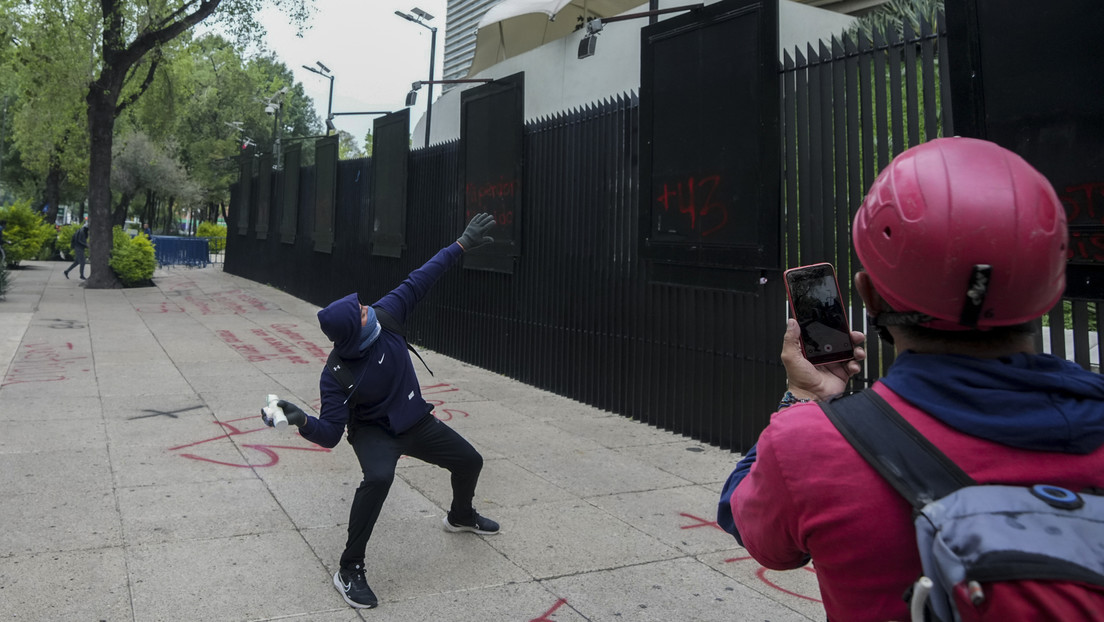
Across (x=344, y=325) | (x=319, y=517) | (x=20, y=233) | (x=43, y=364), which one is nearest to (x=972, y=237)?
(x=344, y=325)

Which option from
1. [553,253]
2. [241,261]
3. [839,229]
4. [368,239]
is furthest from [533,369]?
[241,261]

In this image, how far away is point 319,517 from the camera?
4797 millimetres

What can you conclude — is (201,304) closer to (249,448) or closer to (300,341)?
(300,341)

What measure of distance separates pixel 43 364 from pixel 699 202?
813 centimetres

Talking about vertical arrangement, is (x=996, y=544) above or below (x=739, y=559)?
above

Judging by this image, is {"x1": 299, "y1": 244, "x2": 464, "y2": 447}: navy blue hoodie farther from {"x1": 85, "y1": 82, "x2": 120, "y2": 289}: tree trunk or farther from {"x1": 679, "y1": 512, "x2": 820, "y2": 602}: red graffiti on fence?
{"x1": 85, "y1": 82, "x2": 120, "y2": 289}: tree trunk

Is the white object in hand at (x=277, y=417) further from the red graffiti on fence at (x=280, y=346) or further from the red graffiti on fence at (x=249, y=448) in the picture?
the red graffiti on fence at (x=280, y=346)

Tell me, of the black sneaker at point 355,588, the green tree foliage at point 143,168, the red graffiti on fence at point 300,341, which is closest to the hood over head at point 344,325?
the black sneaker at point 355,588

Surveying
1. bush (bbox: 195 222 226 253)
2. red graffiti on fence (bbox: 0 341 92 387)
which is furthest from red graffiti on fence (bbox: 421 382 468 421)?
bush (bbox: 195 222 226 253)

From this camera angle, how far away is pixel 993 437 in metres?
1.14

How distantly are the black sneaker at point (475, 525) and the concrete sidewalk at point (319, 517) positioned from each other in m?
0.04

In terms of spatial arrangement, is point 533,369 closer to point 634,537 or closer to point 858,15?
point 634,537

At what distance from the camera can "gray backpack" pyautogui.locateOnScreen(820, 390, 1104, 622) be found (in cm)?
101

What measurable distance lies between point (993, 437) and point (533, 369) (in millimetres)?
8111
